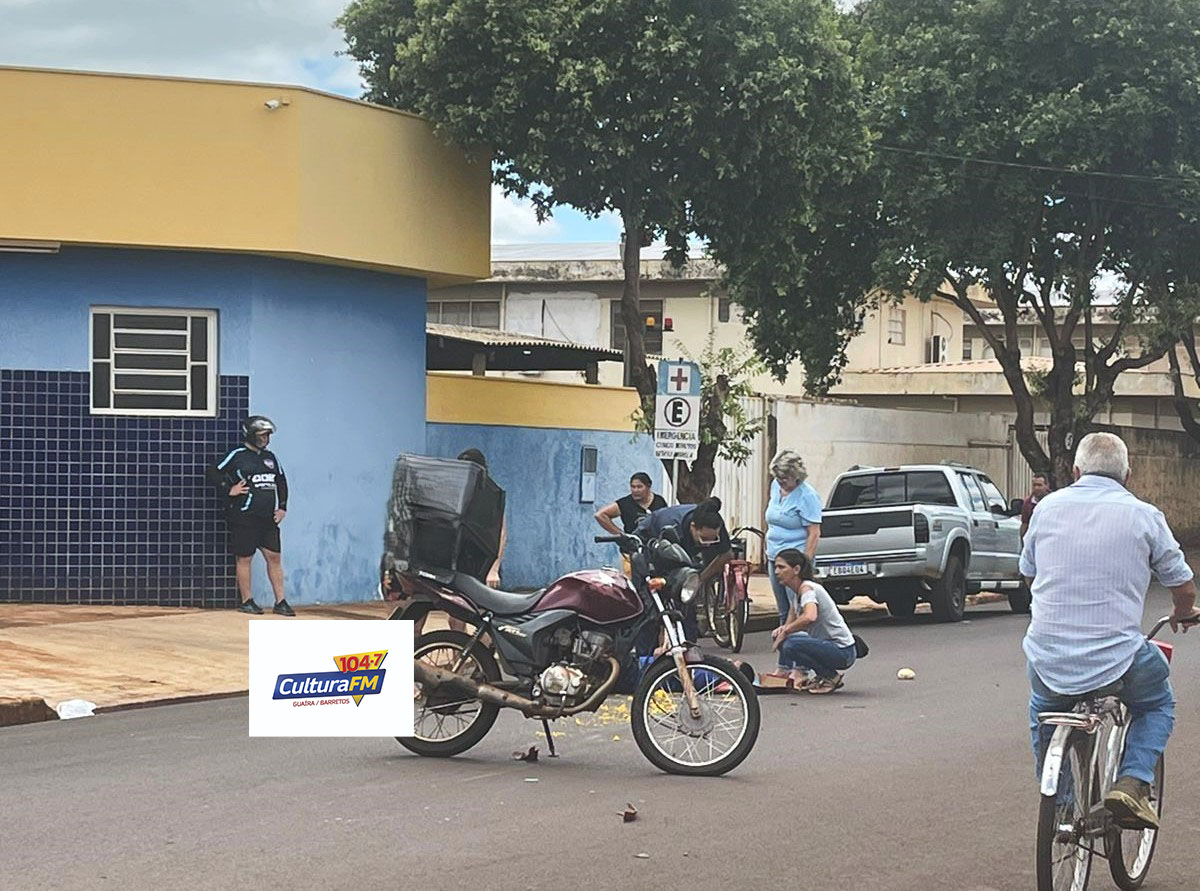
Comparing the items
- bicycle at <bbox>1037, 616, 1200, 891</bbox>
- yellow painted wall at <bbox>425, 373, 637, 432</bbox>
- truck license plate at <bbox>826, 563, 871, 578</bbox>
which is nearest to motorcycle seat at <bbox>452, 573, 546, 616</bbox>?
bicycle at <bbox>1037, 616, 1200, 891</bbox>

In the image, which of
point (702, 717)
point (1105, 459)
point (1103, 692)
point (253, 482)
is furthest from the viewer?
point (253, 482)

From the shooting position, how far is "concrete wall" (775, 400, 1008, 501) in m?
30.7

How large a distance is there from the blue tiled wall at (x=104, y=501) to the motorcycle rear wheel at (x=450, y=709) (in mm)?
9163

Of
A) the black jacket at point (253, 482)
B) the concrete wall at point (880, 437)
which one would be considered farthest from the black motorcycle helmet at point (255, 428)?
the concrete wall at point (880, 437)

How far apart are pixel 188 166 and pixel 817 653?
8777 mm

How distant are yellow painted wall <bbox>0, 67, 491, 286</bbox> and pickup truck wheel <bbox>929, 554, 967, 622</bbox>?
750 cm

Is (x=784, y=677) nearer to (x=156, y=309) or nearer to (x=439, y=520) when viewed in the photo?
(x=439, y=520)

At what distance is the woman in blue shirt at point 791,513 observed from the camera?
627 inches

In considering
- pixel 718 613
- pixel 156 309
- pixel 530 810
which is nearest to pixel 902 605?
pixel 718 613

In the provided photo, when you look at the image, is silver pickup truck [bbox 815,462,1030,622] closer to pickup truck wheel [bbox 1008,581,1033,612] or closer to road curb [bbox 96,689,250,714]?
pickup truck wheel [bbox 1008,581,1033,612]

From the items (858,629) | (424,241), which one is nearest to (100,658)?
(424,241)

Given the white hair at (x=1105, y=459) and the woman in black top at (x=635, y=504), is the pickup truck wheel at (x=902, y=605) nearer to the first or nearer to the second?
the woman in black top at (x=635, y=504)

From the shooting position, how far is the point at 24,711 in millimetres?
12055

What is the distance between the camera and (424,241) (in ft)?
68.1
